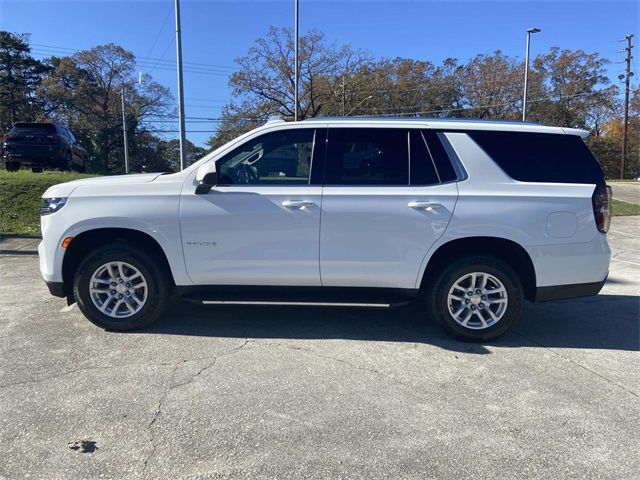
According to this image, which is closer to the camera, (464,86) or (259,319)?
(259,319)

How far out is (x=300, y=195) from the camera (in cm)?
445

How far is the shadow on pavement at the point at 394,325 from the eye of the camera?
15.4 ft

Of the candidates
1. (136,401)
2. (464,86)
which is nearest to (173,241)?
(136,401)

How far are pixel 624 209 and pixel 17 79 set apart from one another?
56.1 metres

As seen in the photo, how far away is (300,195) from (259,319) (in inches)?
58.9

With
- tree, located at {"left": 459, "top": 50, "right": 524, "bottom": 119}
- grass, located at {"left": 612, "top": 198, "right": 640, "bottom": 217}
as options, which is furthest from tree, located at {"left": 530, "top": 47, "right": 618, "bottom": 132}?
grass, located at {"left": 612, "top": 198, "right": 640, "bottom": 217}

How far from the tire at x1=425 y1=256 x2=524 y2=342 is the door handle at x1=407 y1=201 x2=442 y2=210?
1.82ft

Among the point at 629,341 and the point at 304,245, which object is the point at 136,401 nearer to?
the point at 304,245

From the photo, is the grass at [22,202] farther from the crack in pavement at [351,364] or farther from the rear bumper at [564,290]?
the rear bumper at [564,290]

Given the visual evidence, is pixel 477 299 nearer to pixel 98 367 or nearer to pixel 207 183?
pixel 207 183

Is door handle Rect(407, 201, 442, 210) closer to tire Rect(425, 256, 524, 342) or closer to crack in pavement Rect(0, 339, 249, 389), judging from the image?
tire Rect(425, 256, 524, 342)

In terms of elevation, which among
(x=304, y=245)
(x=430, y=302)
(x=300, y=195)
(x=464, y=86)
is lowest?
(x=430, y=302)

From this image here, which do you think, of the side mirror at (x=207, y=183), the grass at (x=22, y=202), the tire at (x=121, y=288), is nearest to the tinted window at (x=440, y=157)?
the side mirror at (x=207, y=183)

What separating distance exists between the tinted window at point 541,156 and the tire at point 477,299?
0.86 m
